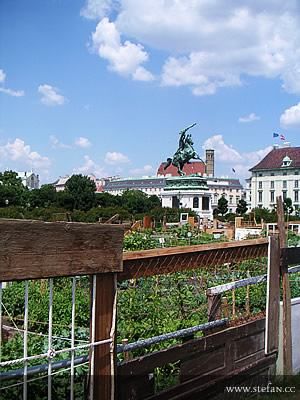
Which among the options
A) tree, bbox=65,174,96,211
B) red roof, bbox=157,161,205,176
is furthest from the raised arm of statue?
red roof, bbox=157,161,205,176

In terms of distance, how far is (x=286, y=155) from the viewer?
318ft

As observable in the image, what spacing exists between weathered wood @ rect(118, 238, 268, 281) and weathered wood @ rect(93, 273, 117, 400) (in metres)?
0.23

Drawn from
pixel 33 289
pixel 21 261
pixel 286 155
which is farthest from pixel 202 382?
pixel 286 155

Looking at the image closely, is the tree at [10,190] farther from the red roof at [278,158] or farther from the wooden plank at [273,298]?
the wooden plank at [273,298]

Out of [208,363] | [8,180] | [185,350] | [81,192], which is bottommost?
[208,363]

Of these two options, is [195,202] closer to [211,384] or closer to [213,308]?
[213,308]

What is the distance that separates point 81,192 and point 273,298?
68.4 meters

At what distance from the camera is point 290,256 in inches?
166

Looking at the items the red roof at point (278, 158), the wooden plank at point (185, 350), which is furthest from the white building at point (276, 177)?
the wooden plank at point (185, 350)

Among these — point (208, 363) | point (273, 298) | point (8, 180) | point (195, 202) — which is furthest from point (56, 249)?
point (8, 180)

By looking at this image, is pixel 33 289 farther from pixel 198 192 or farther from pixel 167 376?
pixel 198 192

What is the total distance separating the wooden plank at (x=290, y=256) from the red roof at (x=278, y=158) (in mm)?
94560

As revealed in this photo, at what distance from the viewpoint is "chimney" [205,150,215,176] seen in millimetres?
147750

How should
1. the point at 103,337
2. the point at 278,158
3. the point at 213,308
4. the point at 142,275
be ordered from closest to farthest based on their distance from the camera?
the point at 103,337, the point at 142,275, the point at 213,308, the point at 278,158
